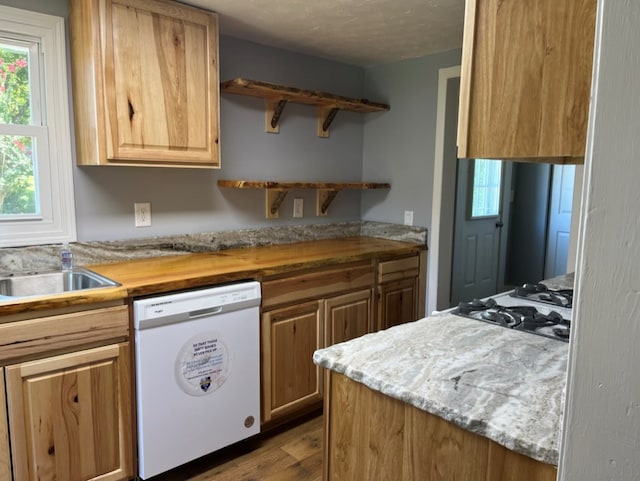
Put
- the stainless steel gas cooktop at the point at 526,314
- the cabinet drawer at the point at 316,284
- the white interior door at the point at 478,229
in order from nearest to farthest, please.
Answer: the stainless steel gas cooktop at the point at 526,314, the cabinet drawer at the point at 316,284, the white interior door at the point at 478,229

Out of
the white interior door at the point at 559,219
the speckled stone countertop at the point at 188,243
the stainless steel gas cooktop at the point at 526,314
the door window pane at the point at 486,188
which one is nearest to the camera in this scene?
the stainless steel gas cooktop at the point at 526,314

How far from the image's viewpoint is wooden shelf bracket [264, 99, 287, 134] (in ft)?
9.51

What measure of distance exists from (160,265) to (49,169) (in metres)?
0.67

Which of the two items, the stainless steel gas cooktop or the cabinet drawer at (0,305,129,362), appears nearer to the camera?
the stainless steel gas cooktop

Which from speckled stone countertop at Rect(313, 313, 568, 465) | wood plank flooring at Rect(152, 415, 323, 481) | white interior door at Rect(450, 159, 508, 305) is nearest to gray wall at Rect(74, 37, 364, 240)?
white interior door at Rect(450, 159, 508, 305)

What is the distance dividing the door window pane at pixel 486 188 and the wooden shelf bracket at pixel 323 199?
153 cm

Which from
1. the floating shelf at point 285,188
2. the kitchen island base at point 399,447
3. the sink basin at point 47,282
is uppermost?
the floating shelf at point 285,188

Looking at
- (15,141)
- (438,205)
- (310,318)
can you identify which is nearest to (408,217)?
(438,205)

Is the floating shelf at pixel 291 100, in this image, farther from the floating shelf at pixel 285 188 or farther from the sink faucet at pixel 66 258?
the sink faucet at pixel 66 258

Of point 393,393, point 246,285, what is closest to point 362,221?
point 246,285

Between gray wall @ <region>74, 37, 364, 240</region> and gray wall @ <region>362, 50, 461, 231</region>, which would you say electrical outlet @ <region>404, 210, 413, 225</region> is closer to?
gray wall @ <region>362, 50, 461, 231</region>

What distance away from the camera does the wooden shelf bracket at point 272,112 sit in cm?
290

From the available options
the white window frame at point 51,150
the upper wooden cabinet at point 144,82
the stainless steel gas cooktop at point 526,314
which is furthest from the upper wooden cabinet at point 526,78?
the white window frame at point 51,150

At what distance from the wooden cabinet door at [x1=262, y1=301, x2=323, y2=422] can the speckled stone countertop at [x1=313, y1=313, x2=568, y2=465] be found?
1.05 meters
